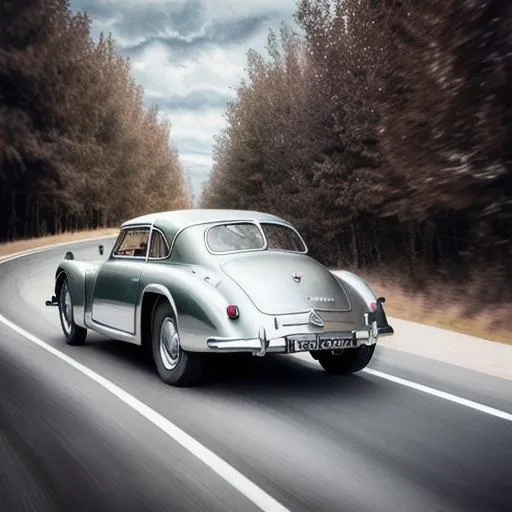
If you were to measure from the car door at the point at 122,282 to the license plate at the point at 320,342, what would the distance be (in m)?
1.91

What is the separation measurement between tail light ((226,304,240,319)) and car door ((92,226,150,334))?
4.74 feet

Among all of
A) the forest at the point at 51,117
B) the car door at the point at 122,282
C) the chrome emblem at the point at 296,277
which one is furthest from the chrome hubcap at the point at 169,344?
the forest at the point at 51,117

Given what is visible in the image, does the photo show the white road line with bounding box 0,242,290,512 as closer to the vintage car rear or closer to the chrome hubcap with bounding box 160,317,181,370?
the chrome hubcap with bounding box 160,317,181,370

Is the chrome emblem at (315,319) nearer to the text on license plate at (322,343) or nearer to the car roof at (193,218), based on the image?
the text on license plate at (322,343)

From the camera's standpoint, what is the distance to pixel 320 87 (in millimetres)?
20656

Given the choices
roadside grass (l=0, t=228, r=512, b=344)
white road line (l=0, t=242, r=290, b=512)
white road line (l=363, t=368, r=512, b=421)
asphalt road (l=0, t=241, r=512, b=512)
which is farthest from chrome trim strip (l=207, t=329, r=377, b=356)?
roadside grass (l=0, t=228, r=512, b=344)

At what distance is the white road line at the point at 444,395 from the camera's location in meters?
5.90

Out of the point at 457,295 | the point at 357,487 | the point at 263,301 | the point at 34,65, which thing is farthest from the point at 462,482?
the point at 34,65

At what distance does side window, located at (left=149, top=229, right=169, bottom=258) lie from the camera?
7.36m

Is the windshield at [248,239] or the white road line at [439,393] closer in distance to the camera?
the white road line at [439,393]

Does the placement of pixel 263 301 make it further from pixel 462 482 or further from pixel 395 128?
pixel 395 128

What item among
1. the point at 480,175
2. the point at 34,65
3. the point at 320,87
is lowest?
the point at 480,175

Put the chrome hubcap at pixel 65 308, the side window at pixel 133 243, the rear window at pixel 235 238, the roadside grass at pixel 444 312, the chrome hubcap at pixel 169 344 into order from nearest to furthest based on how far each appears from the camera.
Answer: the chrome hubcap at pixel 169 344
the rear window at pixel 235 238
the side window at pixel 133 243
the chrome hubcap at pixel 65 308
the roadside grass at pixel 444 312

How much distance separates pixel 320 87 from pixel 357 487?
17.5 meters
